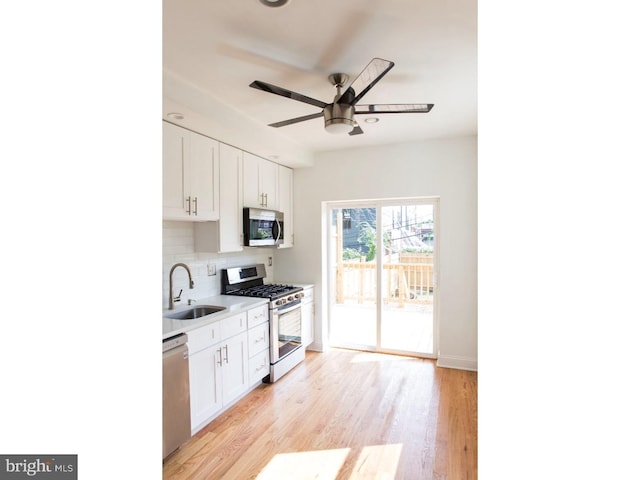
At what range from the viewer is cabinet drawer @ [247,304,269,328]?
9.85ft

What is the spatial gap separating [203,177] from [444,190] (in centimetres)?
249

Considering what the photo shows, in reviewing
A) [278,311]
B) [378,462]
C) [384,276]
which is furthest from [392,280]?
[378,462]

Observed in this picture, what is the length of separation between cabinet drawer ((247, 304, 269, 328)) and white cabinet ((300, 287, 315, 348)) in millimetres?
749

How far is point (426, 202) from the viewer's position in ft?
13.0

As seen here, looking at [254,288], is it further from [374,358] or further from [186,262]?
[374,358]

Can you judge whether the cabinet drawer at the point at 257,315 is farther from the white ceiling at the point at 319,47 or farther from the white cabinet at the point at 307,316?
the white ceiling at the point at 319,47

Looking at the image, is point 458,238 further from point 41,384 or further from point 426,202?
point 41,384

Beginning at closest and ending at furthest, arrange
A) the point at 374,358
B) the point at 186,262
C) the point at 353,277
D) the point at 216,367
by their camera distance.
→ the point at 216,367
the point at 186,262
the point at 374,358
the point at 353,277

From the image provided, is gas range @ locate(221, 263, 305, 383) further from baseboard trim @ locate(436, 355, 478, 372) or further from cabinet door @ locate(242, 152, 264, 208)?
baseboard trim @ locate(436, 355, 478, 372)

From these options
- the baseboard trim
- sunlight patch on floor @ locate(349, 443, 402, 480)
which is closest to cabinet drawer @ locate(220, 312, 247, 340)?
sunlight patch on floor @ locate(349, 443, 402, 480)

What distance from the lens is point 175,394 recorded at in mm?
2119

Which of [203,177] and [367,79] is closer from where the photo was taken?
[367,79]
